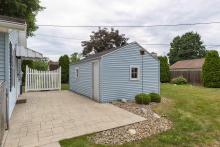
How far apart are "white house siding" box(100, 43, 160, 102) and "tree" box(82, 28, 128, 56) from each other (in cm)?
1725

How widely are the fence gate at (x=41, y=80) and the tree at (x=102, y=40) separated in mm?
13111

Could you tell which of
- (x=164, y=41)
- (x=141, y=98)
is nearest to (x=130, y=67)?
(x=141, y=98)

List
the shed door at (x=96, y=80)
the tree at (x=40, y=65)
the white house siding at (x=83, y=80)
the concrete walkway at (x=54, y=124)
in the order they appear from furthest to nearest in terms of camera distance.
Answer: the tree at (x=40, y=65) → the white house siding at (x=83, y=80) → the shed door at (x=96, y=80) → the concrete walkway at (x=54, y=124)

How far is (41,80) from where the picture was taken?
1431cm

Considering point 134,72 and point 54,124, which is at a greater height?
point 134,72

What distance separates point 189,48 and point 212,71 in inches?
1079

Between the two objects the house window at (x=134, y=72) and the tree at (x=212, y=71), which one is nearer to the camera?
the house window at (x=134, y=72)

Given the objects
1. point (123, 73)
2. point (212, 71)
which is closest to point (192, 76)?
point (212, 71)

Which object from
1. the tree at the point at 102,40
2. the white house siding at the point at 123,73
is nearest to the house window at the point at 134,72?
the white house siding at the point at 123,73

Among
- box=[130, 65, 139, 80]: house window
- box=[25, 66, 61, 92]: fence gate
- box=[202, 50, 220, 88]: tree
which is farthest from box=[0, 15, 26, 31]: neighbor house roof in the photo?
box=[202, 50, 220, 88]: tree

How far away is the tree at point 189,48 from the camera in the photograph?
42.7 meters

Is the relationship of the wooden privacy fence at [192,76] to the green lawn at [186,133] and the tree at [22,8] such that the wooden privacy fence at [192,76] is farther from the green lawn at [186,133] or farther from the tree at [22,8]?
the tree at [22,8]

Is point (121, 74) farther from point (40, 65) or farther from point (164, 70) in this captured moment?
point (40, 65)

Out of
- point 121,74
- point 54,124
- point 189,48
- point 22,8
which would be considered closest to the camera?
point 54,124
